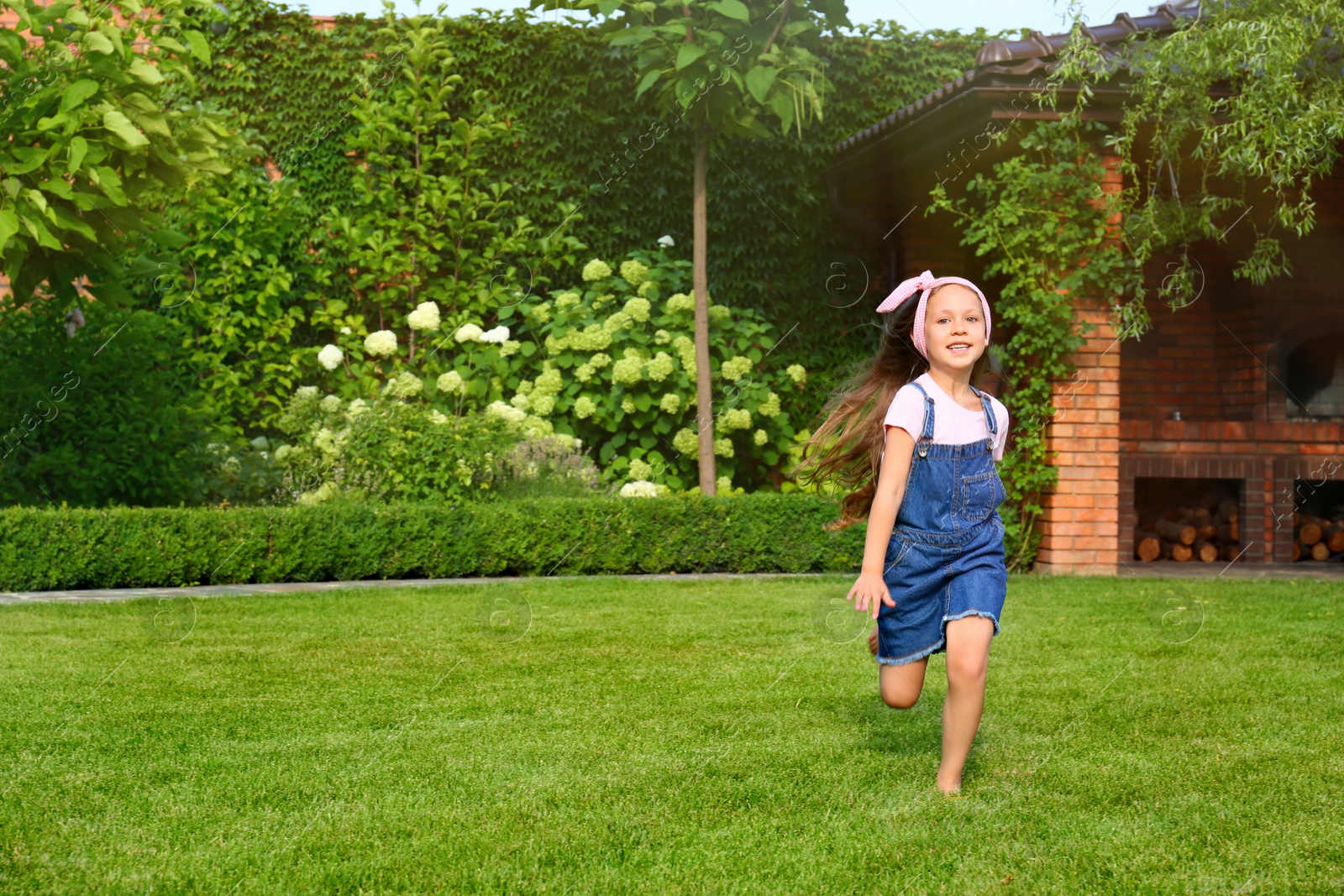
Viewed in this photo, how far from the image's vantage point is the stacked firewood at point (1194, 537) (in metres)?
9.64

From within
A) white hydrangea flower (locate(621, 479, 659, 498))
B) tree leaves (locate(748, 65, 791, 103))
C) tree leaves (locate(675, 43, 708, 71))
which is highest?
tree leaves (locate(675, 43, 708, 71))

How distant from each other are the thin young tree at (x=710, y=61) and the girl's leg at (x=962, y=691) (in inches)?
227

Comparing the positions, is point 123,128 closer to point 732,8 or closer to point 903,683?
point 732,8

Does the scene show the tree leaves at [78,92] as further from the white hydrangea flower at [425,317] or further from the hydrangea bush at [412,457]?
the white hydrangea flower at [425,317]

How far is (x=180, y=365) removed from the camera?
29.9ft

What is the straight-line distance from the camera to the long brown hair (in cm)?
343

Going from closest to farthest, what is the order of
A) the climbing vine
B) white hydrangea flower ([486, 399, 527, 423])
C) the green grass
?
1. the green grass
2. the climbing vine
3. white hydrangea flower ([486, 399, 527, 423])

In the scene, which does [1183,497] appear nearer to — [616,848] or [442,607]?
Answer: [442,607]

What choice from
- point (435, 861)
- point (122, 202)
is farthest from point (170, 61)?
point (435, 861)

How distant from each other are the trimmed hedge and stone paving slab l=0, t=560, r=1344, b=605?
0.34 ft

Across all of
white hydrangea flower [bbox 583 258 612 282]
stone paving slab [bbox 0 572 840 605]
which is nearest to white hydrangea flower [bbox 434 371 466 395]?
white hydrangea flower [bbox 583 258 612 282]

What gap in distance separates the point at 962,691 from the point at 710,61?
6192 mm

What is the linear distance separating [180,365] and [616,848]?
760cm

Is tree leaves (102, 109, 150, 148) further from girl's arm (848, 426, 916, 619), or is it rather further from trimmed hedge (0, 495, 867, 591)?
girl's arm (848, 426, 916, 619)
